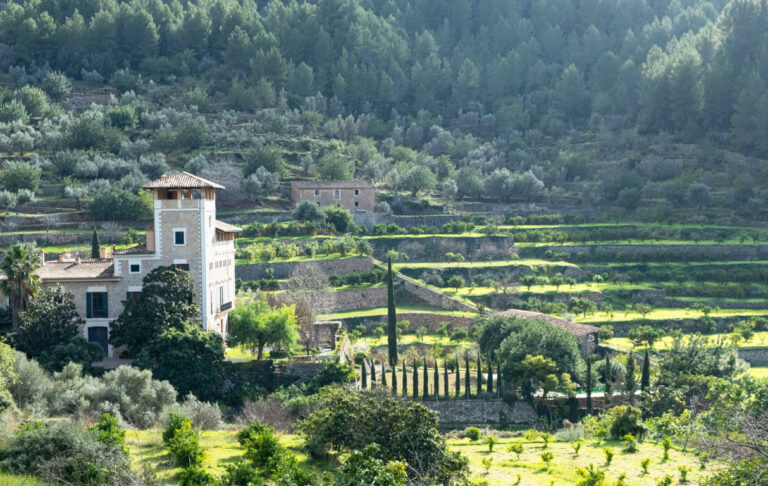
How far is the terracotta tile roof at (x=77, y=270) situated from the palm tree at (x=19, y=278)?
6.02ft

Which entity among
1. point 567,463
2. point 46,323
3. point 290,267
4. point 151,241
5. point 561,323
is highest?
point 151,241

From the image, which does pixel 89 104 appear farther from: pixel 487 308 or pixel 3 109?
pixel 487 308

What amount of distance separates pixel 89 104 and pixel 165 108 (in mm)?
8229

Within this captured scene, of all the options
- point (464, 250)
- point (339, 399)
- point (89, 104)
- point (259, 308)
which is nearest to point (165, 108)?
point (89, 104)

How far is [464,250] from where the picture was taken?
68250 millimetres

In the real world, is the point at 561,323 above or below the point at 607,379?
above

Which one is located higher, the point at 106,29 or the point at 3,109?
the point at 106,29

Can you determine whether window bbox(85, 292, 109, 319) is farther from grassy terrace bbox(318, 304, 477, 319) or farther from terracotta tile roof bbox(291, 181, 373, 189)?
terracotta tile roof bbox(291, 181, 373, 189)

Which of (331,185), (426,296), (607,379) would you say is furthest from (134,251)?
(331,185)

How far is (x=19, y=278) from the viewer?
1574 inches

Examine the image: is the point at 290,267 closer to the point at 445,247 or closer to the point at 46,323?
the point at 445,247

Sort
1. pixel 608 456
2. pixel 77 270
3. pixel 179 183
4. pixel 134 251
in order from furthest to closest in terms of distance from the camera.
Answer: pixel 77 270 → pixel 134 251 → pixel 179 183 → pixel 608 456

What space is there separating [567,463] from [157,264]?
876 inches

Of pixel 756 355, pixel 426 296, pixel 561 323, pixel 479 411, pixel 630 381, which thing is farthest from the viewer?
pixel 426 296
